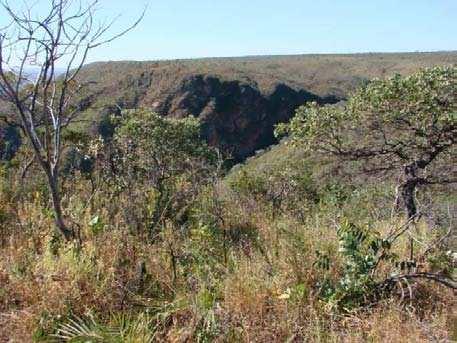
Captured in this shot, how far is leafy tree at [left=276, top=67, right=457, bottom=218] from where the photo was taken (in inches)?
426

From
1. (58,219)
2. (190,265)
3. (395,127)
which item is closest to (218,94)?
(395,127)

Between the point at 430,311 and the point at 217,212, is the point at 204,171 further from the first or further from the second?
the point at 430,311

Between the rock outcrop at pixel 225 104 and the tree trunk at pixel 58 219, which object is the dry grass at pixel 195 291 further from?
the rock outcrop at pixel 225 104

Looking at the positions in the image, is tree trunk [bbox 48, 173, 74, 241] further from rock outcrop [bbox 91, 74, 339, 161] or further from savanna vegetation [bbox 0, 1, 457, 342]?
rock outcrop [bbox 91, 74, 339, 161]

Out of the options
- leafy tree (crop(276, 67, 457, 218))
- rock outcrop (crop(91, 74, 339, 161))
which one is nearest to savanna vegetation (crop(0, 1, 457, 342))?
leafy tree (crop(276, 67, 457, 218))

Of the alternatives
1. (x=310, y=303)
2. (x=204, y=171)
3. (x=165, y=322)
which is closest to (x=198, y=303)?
(x=165, y=322)

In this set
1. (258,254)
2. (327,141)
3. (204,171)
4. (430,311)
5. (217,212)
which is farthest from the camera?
(327,141)

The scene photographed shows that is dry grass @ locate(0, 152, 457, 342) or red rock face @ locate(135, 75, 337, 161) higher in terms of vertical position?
dry grass @ locate(0, 152, 457, 342)

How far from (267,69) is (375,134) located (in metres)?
97.7

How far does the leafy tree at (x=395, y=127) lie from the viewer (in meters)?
10.8

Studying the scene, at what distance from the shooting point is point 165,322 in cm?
286

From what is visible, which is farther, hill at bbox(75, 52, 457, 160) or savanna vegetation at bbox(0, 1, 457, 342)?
hill at bbox(75, 52, 457, 160)

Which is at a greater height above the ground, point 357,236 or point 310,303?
point 357,236

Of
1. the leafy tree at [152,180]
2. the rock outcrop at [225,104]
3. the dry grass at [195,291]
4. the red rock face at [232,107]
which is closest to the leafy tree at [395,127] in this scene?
the leafy tree at [152,180]
